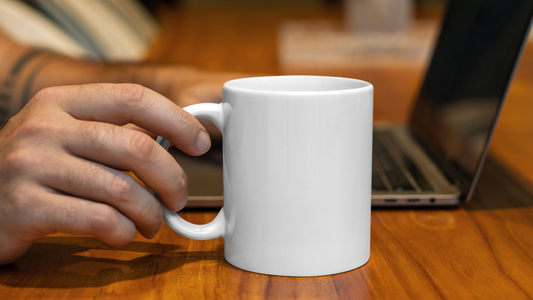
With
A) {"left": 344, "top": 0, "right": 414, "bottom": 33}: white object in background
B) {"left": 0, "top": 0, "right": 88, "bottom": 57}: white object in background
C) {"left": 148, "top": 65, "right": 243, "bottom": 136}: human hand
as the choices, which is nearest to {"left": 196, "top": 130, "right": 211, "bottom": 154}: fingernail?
{"left": 148, "top": 65, "right": 243, "bottom": 136}: human hand

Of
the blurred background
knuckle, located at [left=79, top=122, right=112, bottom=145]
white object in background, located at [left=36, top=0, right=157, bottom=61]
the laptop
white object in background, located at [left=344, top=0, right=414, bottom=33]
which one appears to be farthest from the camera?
Answer: white object in background, located at [left=344, top=0, right=414, bottom=33]

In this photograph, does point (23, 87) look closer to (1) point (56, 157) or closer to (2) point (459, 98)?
(1) point (56, 157)

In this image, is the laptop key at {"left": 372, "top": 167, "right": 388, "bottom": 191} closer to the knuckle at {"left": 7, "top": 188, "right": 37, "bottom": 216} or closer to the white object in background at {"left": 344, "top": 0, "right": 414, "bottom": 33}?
the knuckle at {"left": 7, "top": 188, "right": 37, "bottom": 216}

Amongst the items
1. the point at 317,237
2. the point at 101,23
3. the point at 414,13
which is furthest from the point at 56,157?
the point at 414,13

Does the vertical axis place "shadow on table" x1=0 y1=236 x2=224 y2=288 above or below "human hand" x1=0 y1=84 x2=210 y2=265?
below

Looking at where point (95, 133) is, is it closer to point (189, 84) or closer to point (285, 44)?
point (189, 84)

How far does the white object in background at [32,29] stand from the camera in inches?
43.9

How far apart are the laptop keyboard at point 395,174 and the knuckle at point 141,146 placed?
27cm

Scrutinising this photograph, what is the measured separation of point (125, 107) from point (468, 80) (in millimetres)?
479

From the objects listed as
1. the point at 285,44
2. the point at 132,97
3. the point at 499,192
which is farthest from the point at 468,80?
the point at 285,44

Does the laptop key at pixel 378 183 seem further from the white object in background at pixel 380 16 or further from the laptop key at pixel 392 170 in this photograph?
the white object in background at pixel 380 16

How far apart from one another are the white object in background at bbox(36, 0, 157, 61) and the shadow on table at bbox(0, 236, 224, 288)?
115 centimetres

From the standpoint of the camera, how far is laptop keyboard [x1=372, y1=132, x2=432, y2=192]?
52 centimetres

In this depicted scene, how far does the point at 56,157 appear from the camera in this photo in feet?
1.08
